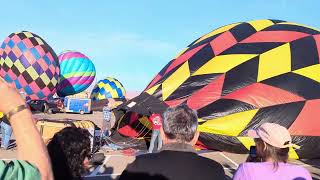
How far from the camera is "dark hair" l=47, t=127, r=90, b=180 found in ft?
7.24

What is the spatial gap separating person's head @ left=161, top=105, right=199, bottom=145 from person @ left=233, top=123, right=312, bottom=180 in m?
0.44

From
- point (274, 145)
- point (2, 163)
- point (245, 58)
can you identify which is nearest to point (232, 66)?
point (245, 58)

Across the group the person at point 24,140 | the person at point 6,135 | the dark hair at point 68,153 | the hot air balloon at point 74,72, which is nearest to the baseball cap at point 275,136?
the dark hair at point 68,153

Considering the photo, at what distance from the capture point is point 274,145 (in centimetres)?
290

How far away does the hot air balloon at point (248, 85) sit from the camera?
1041cm

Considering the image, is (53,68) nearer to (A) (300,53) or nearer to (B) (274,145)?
(A) (300,53)

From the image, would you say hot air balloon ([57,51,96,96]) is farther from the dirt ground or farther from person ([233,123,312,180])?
person ([233,123,312,180])

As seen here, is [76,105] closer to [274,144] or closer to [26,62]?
[26,62]

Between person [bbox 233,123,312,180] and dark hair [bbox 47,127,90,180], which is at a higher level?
dark hair [bbox 47,127,90,180]

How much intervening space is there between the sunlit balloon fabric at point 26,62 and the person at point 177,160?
2105 centimetres

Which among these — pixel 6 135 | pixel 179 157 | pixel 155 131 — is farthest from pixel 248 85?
pixel 179 157

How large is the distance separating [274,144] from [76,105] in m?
30.2

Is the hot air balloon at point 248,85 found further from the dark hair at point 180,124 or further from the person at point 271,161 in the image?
the dark hair at point 180,124

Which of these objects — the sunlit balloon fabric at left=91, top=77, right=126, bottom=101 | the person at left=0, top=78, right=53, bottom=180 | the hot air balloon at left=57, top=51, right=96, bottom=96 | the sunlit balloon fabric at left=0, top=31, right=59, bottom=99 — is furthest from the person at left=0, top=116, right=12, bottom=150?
the sunlit balloon fabric at left=91, top=77, right=126, bottom=101
